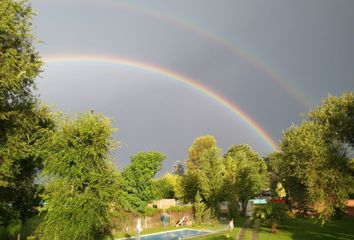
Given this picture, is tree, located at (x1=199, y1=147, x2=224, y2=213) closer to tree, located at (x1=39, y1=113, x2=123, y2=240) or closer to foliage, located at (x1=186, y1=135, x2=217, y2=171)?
tree, located at (x1=39, y1=113, x2=123, y2=240)

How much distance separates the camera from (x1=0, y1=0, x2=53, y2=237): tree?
74.2ft

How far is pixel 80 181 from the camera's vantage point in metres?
20.5

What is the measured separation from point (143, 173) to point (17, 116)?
33740mm

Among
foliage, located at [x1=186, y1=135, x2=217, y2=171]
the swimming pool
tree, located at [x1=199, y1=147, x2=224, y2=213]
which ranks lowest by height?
the swimming pool

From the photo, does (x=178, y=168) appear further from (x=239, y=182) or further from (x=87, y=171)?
(x=87, y=171)

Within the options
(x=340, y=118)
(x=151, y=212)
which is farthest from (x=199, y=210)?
(x=340, y=118)

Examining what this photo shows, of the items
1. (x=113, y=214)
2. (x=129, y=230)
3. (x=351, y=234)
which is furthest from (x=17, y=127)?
(x=351, y=234)

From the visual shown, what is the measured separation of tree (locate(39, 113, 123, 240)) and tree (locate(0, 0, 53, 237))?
306 cm

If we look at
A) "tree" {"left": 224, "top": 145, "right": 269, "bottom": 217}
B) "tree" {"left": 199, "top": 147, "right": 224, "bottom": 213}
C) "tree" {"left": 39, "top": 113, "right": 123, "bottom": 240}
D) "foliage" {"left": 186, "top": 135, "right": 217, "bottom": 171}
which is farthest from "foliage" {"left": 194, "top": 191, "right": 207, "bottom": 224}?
"foliage" {"left": 186, "top": 135, "right": 217, "bottom": 171}

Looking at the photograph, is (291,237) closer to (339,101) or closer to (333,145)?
(333,145)

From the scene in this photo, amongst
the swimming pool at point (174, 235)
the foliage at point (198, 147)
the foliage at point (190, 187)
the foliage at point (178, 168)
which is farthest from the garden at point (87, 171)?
the foliage at point (178, 168)

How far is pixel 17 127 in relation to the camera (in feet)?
82.8

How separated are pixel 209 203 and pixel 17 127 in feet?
104

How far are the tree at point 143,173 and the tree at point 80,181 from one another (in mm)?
33289
